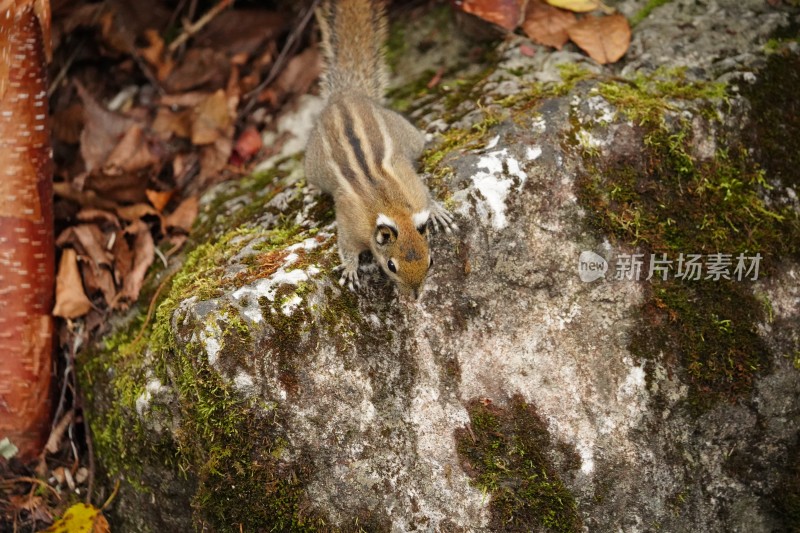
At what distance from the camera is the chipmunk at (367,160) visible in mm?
3621

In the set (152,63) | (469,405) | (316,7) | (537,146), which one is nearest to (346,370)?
(469,405)

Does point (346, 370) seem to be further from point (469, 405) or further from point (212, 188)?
point (212, 188)

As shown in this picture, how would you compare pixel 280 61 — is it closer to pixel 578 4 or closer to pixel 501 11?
pixel 501 11

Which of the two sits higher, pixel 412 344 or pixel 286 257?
pixel 286 257

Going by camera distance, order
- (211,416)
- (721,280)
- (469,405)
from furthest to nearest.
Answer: (721,280)
(469,405)
(211,416)

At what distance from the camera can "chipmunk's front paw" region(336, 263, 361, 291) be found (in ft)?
12.1

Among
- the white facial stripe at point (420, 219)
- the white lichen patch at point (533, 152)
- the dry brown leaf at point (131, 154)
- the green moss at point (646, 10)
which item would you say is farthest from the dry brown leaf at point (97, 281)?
the green moss at point (646, 10)

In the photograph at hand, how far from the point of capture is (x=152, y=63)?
5.91 meters

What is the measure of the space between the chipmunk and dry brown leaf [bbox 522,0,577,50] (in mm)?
1121

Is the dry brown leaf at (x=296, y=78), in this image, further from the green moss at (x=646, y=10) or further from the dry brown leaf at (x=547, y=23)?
the green moss at (x=646, y=10)

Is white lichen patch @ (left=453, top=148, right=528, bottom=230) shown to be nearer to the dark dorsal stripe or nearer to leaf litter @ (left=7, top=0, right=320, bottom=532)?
the dark dorsal stripe

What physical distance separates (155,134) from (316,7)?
5.44 ft

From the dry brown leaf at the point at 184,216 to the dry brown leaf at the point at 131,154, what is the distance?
0.46 metres

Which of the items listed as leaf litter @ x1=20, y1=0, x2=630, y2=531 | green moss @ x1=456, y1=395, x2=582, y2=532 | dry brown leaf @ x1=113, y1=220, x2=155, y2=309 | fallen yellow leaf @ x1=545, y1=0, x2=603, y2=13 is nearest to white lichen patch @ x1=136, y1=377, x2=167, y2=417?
leaf litter @ x1=20, y1=0, x2=630, y2=531
